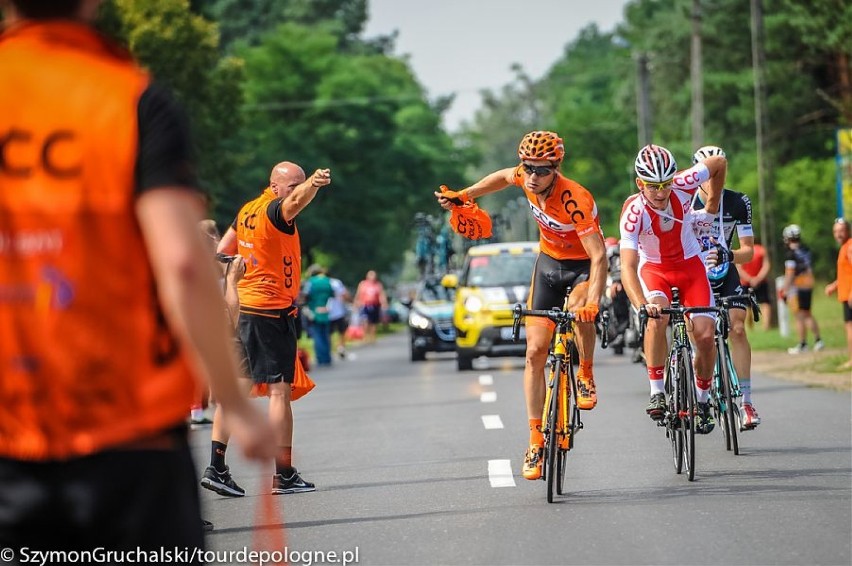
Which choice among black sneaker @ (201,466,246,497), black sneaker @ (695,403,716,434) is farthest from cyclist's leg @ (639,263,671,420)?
black sneaker @ (201,466,246,497)

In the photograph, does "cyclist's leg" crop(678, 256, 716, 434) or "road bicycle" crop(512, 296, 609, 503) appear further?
"cyclist's leg" crop(678, 256, 716, 434)

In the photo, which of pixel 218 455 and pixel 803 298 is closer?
pixel 218 455

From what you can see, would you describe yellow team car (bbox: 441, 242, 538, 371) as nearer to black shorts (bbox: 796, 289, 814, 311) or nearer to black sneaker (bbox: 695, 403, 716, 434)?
black shorts (bbox: 796, 289, 814, 311)

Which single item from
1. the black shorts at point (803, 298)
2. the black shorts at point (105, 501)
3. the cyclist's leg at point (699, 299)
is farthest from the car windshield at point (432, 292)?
the black shorts at point (105, 501)

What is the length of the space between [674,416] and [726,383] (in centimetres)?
124

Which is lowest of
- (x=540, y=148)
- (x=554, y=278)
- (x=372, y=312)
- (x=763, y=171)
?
(x=372, y=312)

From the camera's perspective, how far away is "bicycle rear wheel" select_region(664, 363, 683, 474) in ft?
32.6

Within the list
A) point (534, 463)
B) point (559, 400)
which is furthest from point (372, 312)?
point (559, 400)

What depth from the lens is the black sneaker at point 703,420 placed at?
10.3 metres

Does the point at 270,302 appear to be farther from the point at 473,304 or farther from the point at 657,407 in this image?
the point at 473,304

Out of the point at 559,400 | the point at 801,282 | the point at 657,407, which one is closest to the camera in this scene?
the point at 559,400

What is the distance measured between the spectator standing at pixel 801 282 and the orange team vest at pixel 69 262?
2130 centimetres

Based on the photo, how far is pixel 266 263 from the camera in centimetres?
970

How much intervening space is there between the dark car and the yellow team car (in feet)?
8.59
